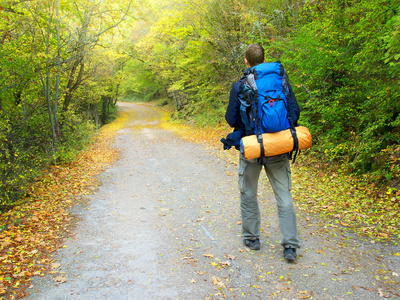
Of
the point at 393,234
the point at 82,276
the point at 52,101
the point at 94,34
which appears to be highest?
the point at 94,34

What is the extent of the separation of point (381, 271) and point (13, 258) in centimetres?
432

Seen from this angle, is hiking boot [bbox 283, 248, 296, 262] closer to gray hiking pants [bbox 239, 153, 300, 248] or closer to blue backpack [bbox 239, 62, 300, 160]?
gray hiking pants [bbox 239, 153, 300, 248]

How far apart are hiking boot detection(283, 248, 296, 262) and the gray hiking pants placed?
0.18 feet

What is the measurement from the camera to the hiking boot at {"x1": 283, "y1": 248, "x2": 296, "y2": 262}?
122 inches

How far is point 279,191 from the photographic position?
317 cm

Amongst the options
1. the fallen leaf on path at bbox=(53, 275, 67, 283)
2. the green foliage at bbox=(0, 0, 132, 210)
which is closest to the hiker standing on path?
the fallen leaf on path at bbox=(53, 275, 67, 283)

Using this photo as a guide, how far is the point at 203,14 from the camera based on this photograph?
42.7ft

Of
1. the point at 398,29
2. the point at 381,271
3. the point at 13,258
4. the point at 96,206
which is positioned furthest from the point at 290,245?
the point at 96,206

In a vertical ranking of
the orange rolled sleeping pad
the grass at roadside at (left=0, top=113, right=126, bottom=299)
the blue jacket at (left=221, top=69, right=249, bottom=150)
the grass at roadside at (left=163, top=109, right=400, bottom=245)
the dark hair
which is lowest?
the grass at roadside at (left=163, top=109, right=400, bottom=245)

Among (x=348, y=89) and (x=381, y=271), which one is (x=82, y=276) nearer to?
(x=381, y=271)

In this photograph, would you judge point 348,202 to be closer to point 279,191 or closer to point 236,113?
point 279,191

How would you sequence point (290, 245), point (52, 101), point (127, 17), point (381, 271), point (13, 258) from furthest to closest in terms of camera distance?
point (127, 17) < point (52, 101) < point (13, 258) < point (290, 245) < point (381, 271)

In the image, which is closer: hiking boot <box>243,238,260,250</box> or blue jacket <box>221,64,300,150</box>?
blue jacket <box>221,64,300,150</box>

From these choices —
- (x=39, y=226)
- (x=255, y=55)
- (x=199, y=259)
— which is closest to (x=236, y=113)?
(x=255, y=55)
